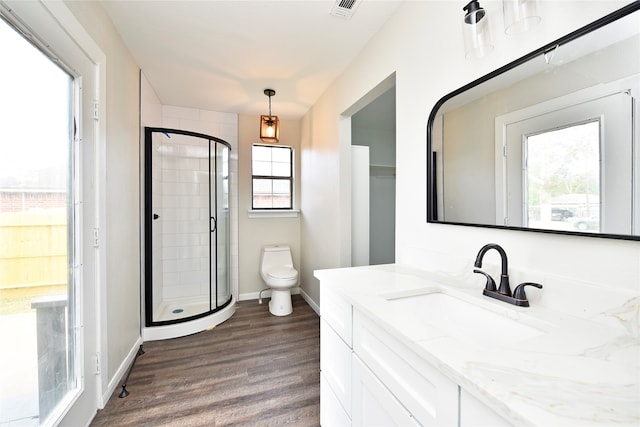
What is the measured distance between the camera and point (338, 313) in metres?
1.27

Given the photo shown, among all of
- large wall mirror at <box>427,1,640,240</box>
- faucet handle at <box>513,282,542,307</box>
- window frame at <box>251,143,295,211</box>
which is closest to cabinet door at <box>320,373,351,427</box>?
faucet handle at <box>513,282,542,307</box>

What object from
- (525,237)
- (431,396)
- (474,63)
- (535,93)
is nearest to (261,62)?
(474,63)

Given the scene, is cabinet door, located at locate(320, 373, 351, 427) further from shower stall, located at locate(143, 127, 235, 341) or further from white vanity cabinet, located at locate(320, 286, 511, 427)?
shower stall, located at locate(143, 127, 235, 341)

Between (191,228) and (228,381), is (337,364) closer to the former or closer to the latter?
(228,381)

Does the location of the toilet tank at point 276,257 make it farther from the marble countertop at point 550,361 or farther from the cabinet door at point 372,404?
the marble countertop at point 550,361

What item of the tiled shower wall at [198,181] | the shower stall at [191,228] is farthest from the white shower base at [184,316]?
the tiled shower wall at [198,181]

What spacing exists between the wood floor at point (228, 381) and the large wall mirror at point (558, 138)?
5.04 feet

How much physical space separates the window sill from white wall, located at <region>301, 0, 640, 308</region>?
0.99 m

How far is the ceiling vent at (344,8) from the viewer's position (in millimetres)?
1637

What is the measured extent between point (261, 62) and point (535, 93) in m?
2.09

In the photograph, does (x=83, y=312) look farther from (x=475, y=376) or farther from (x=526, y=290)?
(x=526, y=290)

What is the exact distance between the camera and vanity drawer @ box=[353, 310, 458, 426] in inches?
25.3

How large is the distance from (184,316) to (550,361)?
9.83 ft

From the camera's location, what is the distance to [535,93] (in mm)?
957
